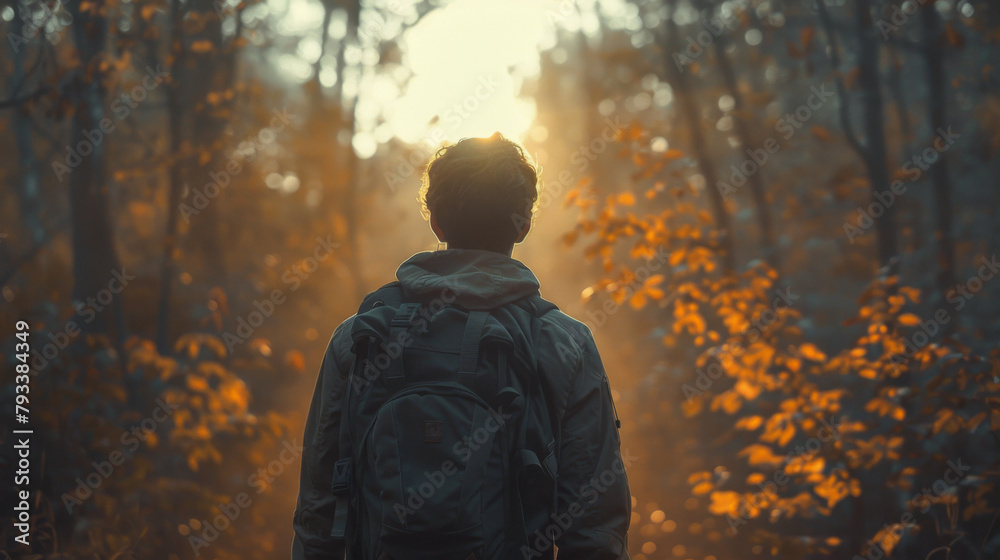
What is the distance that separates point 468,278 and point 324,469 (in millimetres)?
669

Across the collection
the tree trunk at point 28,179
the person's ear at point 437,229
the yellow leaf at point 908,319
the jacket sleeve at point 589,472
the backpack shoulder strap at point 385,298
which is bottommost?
the yellow leaf at point 908,319

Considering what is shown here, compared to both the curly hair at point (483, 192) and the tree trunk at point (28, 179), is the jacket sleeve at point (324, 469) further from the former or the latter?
the tree trunk at point (28, 179)

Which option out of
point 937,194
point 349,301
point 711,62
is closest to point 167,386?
point 711,62

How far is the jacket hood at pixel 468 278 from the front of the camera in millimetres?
1835

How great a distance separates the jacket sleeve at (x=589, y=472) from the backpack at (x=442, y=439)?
6 cm

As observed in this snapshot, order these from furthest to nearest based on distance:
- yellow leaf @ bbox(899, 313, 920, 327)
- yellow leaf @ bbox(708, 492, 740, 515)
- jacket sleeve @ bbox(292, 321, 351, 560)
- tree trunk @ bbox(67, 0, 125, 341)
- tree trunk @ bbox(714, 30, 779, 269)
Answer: tree trunk @ bbox(714, 30, 779, 269) < tree trunk @ bbox(67, 0, 125, 341) < yellow leaf @ bbox(708, 492, 740, 515) < yellow leaf @ bbox(899, 313, 920, 327) < jacket sleeve @ bbox(292, 321, 351, 560)

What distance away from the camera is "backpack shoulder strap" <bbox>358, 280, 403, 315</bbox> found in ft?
6.24

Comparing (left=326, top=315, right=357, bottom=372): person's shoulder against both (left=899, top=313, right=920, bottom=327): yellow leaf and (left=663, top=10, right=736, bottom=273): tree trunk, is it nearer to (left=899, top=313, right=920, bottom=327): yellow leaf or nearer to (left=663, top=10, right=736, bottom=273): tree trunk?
(left=899, top=313, right=920, bottom=327): yellow leaf

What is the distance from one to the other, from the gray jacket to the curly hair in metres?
0.07

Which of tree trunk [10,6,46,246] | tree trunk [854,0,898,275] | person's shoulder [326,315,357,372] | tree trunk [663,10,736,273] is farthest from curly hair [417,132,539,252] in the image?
tree trunk [10,6,46,246]

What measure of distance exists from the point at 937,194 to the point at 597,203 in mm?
3268

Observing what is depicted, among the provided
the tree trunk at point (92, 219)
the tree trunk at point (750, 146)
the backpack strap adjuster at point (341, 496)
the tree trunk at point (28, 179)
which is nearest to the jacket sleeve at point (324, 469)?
A: the backpack strap adjuster at point (341, 496)

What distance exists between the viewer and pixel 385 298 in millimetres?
1924

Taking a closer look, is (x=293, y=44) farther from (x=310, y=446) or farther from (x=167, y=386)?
(x=310, y=446)
